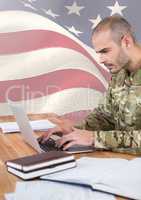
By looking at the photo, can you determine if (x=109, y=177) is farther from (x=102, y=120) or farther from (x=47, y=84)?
(x=47, y=84)

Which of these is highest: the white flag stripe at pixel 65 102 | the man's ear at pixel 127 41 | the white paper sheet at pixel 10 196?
the man's ear at pixel 127 41

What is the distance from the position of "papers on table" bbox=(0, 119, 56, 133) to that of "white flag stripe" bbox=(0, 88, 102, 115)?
2.44 ft

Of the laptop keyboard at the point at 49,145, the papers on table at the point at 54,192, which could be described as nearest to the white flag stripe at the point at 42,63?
the laptop keyboard at the point at 49,145

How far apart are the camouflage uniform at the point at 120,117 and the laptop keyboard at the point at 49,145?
7.0 inches

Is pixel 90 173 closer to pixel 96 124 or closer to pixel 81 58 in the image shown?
pixel 96 124

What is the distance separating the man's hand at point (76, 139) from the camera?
184cm

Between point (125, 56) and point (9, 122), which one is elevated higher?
point (125, 56)

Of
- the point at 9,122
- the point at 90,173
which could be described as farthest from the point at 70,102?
the point at 90,173

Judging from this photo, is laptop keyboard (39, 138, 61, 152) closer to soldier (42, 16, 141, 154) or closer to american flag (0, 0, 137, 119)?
soldier (42, 16, 141, 154)

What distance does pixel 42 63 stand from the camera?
3186 mm

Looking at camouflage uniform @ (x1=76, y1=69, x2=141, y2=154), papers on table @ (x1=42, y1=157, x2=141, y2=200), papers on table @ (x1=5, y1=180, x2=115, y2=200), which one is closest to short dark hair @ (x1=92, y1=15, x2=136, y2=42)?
camouflage uniform @ (x1=76, y1=69, x2=141, y2=154)

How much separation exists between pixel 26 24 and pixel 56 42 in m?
0.26

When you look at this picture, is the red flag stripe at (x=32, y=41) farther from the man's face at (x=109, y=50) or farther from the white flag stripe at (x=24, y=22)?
the man's face at (x=109, y=50)

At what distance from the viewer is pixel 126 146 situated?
1848mm
